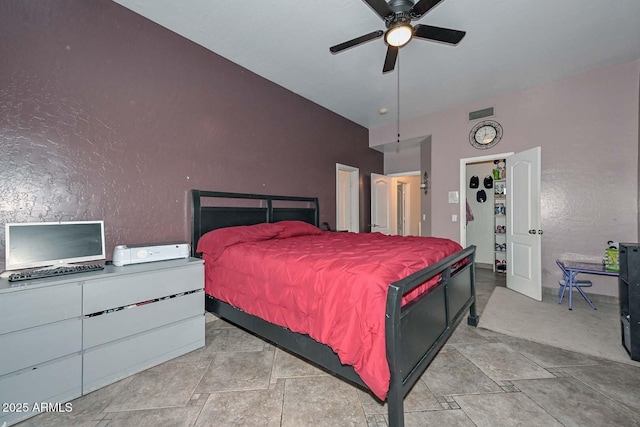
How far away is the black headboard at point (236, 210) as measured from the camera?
2.77 metres

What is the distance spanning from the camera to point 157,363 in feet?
6.42

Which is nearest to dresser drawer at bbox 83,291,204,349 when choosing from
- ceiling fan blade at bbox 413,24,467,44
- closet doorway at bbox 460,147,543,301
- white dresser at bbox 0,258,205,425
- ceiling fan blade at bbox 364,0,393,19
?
white dresser at bbox 0,258,205,425

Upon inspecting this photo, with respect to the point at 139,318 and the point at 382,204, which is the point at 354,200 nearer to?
the point at 382,204

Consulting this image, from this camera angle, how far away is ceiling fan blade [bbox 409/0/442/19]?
187 cm

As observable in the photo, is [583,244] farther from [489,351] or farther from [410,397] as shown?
[410,397]

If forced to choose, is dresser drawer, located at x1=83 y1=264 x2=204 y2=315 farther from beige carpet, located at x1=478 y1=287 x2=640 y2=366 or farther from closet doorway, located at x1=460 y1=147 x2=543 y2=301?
closet doorway, located at x1=460 y1=147 x2=543 y2=301

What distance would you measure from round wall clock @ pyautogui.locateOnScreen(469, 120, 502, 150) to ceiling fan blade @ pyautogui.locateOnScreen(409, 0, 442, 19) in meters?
2.96

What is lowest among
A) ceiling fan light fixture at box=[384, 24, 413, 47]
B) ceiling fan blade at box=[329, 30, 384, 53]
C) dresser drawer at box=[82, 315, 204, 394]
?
dresser drawer at box=[82, 315, 204, 394]

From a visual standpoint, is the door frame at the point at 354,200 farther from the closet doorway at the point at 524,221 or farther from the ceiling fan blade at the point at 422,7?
the ceiling fan blade at the point at 422,7

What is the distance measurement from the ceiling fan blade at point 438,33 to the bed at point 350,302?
5.84ft

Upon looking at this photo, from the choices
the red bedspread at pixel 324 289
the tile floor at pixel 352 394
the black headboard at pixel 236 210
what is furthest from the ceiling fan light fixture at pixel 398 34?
the tile floor at pixel 352 394

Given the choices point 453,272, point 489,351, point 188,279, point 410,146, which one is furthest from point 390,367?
point 410,146

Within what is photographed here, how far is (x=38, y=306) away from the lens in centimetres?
149

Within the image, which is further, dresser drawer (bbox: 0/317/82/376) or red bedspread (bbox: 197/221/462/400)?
dresser drawer (bbox: 0/317/82/376)
